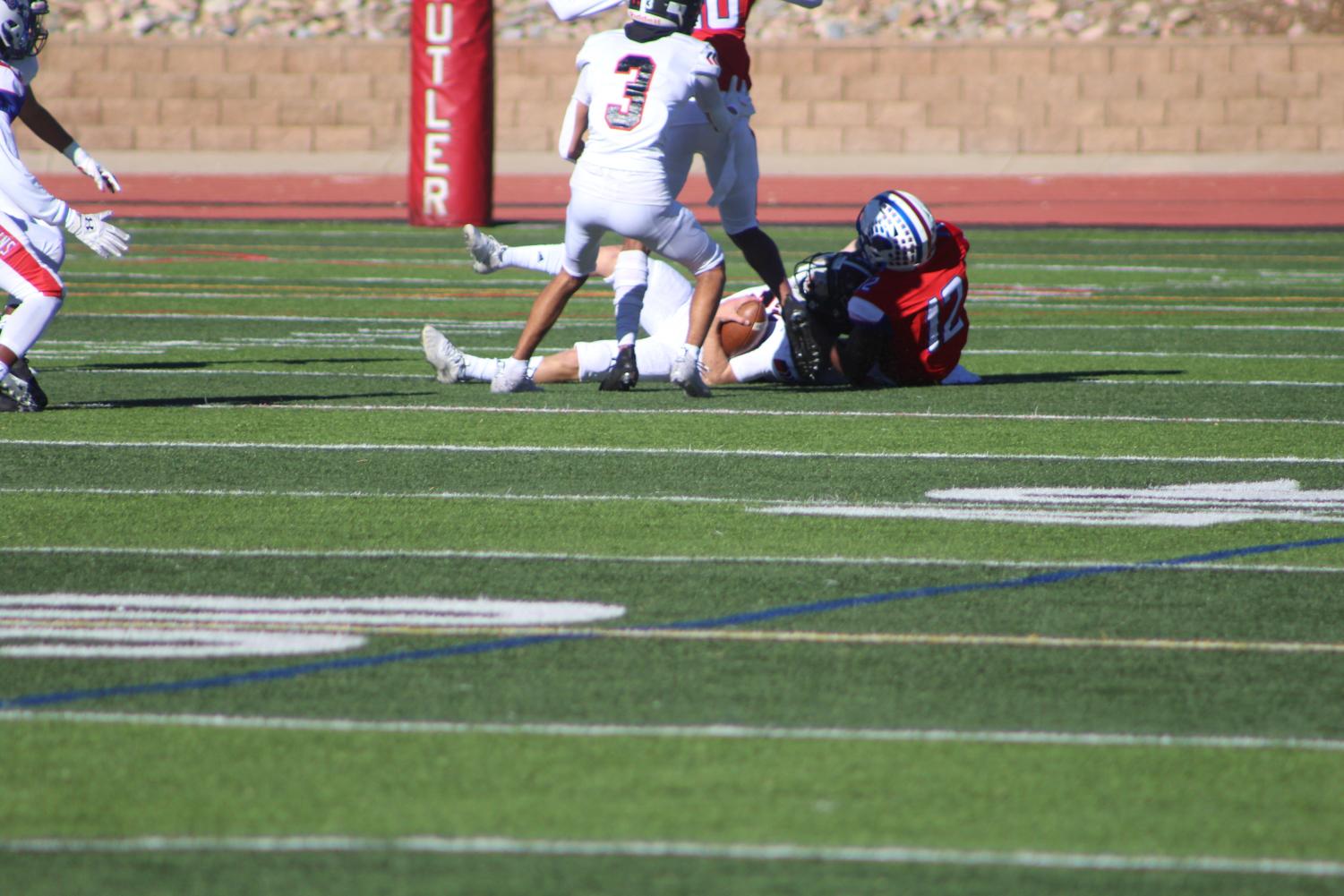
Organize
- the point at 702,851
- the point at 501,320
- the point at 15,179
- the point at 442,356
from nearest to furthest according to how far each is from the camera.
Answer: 1. the point at 702,851
2. the point at 15,179
3. the point at 442,356
4. the point at 501,320

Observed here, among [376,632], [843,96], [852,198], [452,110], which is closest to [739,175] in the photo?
[376,632]

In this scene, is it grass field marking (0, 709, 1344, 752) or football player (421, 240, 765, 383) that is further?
football player (421, 240, 765, 383)

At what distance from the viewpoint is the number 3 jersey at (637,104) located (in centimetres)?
891

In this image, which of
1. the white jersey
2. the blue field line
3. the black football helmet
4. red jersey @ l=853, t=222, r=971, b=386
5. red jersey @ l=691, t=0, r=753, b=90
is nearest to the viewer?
the blue field line

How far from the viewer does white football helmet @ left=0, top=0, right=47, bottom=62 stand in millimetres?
9039

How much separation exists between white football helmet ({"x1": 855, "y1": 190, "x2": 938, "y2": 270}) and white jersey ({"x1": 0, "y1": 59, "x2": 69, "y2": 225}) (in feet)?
11.1

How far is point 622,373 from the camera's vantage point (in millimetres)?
9625

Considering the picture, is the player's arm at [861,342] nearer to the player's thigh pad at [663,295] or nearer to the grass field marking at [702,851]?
the player's thigh pad at [663,295]

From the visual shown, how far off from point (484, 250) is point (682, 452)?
1.96m

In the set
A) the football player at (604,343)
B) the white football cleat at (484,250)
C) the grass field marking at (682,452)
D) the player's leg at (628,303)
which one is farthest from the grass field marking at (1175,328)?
the grass field marking at (682,452)

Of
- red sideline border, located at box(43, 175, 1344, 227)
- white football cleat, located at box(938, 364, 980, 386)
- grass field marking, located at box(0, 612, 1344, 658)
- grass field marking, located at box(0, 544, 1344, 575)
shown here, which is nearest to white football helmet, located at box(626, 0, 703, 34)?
white football cleat, located at box(938, 364, 980, 386)

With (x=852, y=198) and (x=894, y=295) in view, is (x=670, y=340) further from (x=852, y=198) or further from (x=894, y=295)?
(x=852, y=198)

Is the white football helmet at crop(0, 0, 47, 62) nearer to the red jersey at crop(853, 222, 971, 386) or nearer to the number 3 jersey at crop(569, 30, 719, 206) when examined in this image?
the number 3 jersey at crop(569, 30, 719, 206)

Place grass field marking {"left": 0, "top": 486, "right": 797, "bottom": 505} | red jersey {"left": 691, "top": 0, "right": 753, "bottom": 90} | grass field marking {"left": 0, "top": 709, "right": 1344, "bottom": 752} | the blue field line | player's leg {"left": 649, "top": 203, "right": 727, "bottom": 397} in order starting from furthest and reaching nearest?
red jersey {"left": 691, "top": 0, "right": 753, "bottom": 90} < player's leg {"left": 649, "top": 203, "right": 727, "bottom": 397} < grass field marking {"left": 0, "top": 486, "right": 797, "bottom": 505} < the blue field line < grass field marking {"left": 0, "top": 709, "right": 1344, "bottom": 752}
